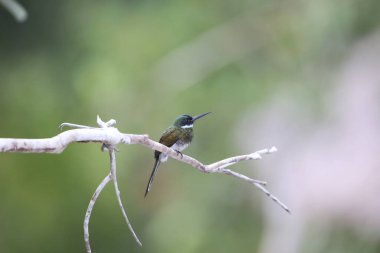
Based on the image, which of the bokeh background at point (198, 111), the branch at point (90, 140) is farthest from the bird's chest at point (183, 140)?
the bokeh background at point (198, 111)

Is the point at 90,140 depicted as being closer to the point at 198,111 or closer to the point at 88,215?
the point at 88,215

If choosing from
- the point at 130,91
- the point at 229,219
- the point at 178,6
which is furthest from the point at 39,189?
the point at 178,6

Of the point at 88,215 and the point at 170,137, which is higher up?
the point at 170,137

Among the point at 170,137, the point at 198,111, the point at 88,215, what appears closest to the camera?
the point at 88,215

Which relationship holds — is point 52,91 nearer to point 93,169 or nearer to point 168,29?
point 93,169

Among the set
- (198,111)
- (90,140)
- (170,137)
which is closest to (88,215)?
(90,140)

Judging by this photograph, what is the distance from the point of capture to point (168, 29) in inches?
459

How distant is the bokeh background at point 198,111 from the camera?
31.5 ft

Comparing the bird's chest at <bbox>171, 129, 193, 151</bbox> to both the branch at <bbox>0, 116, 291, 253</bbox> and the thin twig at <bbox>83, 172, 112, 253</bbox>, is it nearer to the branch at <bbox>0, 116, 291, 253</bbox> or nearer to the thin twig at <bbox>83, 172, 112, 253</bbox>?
the branch at <bbox>0, 116, 291, 253</bbox>

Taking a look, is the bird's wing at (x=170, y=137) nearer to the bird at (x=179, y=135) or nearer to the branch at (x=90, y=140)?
the bird at (x=179, y=135)

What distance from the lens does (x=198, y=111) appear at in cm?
1074

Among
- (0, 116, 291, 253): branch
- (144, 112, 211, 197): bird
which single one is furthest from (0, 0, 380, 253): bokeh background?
(0, 116, 291, 253): branch

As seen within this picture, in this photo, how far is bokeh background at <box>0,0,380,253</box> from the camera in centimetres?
959

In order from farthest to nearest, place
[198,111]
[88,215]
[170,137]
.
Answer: [198,111], [170,137], [88,215]
